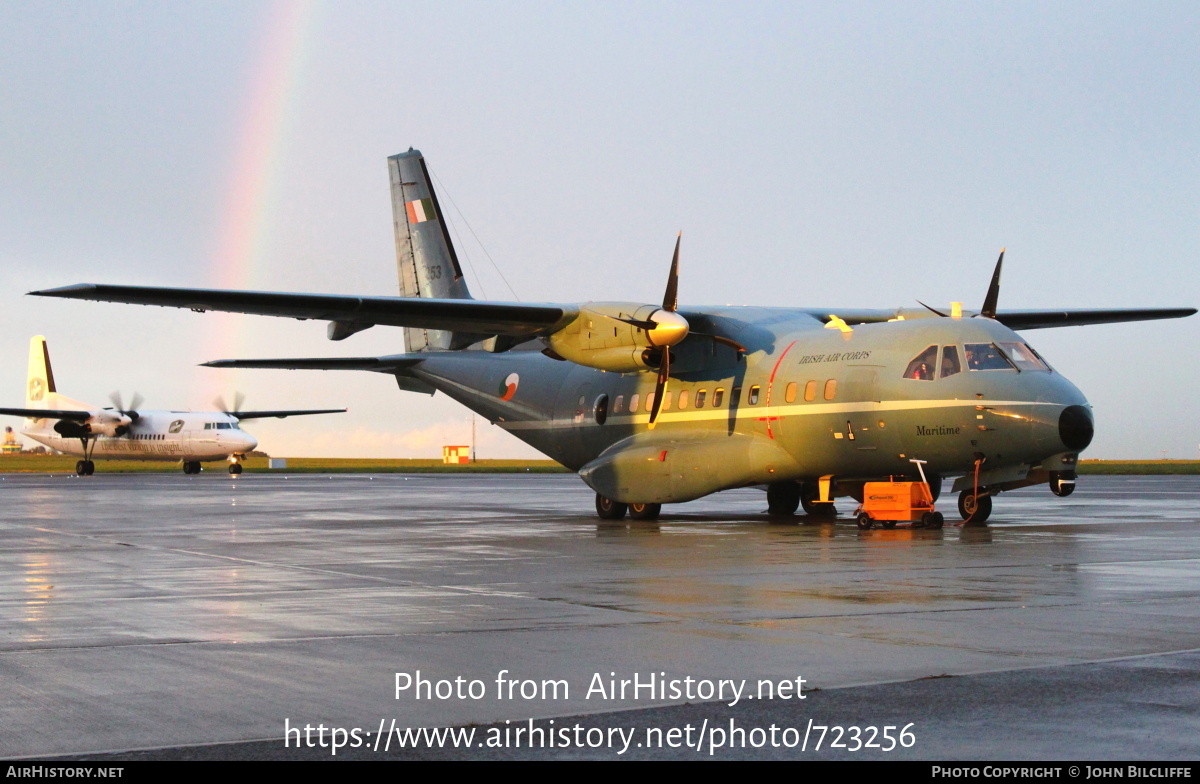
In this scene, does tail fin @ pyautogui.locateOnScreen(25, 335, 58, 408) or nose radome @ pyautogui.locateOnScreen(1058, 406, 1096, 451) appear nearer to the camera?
nose radome @ pyautogui.locateOnScreen(1058, 406, 1096, 451)

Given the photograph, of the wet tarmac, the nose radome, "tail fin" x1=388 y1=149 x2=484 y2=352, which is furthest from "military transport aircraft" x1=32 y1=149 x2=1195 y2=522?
the wet tarmac

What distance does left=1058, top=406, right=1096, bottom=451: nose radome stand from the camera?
18.8m

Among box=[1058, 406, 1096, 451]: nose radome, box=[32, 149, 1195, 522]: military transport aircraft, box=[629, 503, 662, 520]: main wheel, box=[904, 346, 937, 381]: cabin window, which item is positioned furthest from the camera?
box=[629, 503, 662, 520]: main wheel

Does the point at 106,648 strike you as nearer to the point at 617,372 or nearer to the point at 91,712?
the point at 91,712

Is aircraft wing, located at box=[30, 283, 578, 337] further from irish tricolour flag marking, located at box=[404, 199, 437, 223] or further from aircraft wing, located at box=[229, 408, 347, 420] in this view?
aircraft wing, located at box=[229, 408, 347, 420]

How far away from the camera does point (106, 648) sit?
8117mm

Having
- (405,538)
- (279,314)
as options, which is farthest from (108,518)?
(405,538)

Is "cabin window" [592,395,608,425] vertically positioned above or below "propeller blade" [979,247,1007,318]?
below

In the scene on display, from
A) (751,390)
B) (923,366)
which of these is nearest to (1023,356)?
(923,366)

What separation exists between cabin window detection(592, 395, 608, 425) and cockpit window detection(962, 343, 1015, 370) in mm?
8195

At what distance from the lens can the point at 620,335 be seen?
23516 millimetres

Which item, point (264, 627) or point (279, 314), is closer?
point (264, 627)

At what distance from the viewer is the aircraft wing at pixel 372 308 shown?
2197 cm

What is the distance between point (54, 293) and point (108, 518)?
559 cm
